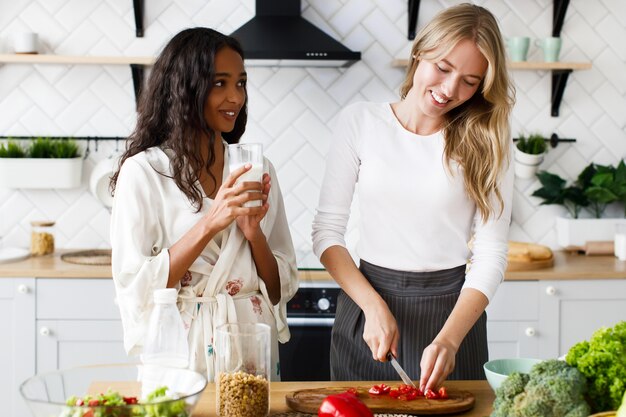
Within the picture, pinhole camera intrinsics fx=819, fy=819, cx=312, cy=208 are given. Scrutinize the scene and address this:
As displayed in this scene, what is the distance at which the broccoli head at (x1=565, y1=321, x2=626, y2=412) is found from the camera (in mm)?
1320

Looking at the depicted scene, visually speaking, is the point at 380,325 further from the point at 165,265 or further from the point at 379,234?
the point at 165,265

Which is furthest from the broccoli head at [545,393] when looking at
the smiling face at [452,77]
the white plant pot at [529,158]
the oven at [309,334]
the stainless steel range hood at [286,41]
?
the white plant pot at [529,158]

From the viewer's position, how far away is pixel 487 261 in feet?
6.52

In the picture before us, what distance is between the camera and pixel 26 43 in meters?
3.43

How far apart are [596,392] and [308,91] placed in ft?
8.16

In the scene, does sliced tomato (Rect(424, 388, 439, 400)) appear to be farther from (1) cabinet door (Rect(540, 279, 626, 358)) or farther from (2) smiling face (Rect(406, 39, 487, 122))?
(1) cabinet door (Rect(540, 279, 626, 358))

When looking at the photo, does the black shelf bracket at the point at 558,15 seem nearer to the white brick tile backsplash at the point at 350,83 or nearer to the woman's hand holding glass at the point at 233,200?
the white brick tile backsplash at the point at 350,83

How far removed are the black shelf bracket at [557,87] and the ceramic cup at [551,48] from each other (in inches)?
3.2

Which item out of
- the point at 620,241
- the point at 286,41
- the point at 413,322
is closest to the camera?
the point at 413,322

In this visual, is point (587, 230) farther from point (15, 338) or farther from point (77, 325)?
point (15, 338)

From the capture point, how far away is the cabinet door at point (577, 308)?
3.20 m

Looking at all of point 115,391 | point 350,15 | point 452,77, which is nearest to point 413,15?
point 350,15

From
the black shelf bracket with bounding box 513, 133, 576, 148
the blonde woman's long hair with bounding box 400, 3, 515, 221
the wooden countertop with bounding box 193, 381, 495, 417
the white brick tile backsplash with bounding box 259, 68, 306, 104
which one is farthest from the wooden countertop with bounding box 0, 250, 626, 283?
the wooden countertop with bounding box 193, 381, 495, 417

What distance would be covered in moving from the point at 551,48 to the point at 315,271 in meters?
1.47
